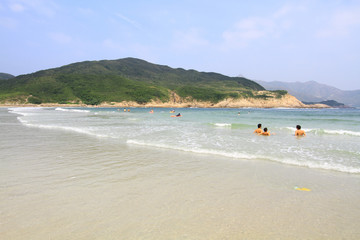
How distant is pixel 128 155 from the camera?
899 cm

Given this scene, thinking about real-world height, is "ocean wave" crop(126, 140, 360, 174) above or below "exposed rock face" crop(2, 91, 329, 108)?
below

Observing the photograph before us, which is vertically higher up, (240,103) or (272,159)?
(240,103)

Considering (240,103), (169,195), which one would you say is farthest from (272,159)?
(240,103)

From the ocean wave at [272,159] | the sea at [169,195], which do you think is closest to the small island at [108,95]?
the ocean wave at [272,159]

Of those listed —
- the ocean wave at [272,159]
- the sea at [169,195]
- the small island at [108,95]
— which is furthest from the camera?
the small island at [108,95]

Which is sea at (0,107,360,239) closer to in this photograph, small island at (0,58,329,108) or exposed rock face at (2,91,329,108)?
small island at (0,58,329,108)

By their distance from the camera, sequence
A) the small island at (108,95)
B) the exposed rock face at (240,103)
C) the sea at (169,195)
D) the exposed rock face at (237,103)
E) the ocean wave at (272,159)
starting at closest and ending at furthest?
the sea at (169,195) < the ocean wave at (272,159) < the small island at (108,95) < the exposed rock face at (237,103) < the exposed rock face at (240,103)

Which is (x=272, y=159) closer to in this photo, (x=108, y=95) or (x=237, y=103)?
(x=108, y=95)

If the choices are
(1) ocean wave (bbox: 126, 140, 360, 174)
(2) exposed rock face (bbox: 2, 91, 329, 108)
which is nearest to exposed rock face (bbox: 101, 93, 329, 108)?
(2) exposed rock face (bbox: 2, 91, 329, 108)

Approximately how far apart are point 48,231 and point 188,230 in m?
2.12

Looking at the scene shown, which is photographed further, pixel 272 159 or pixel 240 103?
pixel 240 103

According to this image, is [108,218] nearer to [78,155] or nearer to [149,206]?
[149,206]

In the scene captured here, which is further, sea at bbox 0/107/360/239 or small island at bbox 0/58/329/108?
small island at bbox 0/58/329/108

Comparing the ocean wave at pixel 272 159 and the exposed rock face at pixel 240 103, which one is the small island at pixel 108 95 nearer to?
the exposed rock face at pixel 240 103
